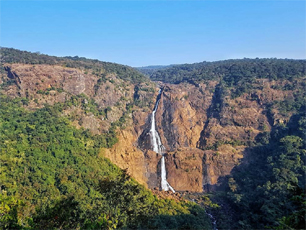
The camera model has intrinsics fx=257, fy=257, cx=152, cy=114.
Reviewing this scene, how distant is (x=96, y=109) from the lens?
42.4 metres

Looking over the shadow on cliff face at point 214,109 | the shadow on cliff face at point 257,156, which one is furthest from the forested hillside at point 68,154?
the shadow on cliff face at point 214,109

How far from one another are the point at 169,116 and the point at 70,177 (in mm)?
22704

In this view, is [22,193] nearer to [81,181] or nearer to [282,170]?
[81,181]

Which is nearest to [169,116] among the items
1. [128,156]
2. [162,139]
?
[162,139]

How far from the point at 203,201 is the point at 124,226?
17.9 meters

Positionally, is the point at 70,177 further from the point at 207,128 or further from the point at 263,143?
the point at 263,143

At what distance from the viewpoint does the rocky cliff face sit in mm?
37656

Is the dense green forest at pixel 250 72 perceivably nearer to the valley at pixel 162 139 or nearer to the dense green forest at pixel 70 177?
the valley at pixel 162 139

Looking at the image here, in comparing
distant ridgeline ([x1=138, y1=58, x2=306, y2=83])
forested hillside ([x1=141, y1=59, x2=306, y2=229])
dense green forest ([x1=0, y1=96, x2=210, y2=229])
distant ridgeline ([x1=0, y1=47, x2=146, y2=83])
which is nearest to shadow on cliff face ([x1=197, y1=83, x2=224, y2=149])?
forested hillside ([x1=141, y1=59, x2=306, y2=229])

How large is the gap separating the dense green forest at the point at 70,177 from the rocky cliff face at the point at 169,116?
11.0 ft

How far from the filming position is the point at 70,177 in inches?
1059

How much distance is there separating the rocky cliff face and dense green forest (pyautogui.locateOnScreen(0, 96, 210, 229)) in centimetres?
335

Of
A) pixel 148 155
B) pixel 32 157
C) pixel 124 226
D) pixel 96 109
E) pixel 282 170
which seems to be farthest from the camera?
pixel 96 109

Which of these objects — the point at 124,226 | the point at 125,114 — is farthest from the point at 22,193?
the point at 125,114
